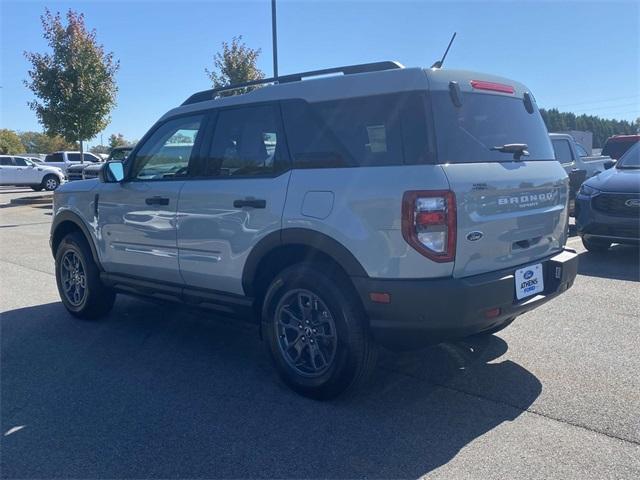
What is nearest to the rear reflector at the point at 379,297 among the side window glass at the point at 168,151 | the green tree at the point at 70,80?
the side window glass at the point at 168,151

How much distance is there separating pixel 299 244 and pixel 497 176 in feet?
4.19

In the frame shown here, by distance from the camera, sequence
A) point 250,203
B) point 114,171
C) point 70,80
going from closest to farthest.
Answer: point 250,203 → point 114,171 → point 70,80

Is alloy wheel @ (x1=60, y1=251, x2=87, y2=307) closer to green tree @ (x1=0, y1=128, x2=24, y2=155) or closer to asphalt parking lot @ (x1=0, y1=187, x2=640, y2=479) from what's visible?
asphalt parking lot @ (x1=0, y1=187, x2=640, y2=479)

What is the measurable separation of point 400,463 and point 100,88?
20778 mm

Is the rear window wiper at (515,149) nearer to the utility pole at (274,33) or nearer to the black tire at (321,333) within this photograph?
the black tire at (321,333)

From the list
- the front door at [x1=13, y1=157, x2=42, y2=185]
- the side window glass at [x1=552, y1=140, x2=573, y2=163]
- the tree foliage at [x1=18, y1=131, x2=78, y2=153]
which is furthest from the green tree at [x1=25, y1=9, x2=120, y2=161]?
the tree foliage at [x1=18, y1=131, x2=78, y2=153]

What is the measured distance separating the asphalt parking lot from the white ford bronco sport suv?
0.44 meters

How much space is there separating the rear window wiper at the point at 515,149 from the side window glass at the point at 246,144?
1.42 meters

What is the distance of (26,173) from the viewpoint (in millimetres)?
26484

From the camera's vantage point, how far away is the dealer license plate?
3459 millimetres

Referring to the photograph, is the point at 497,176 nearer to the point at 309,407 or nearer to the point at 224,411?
the point at 309,407

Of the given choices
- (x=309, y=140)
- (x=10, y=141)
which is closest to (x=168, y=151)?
(x=309, y=140)

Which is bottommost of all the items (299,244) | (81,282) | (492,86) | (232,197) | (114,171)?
(81,282)

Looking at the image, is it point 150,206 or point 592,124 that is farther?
point 592,124
